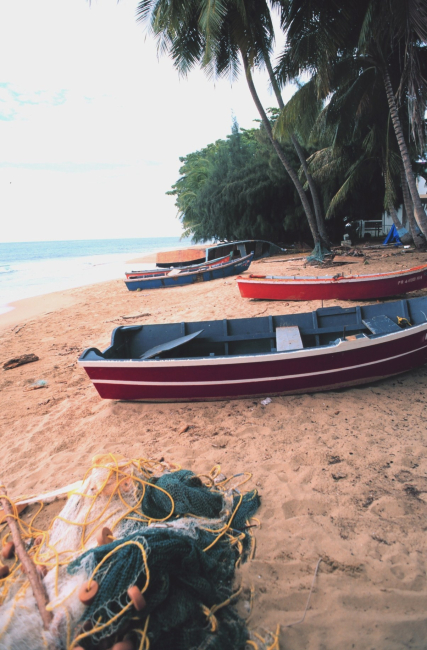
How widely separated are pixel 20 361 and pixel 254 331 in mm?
4871

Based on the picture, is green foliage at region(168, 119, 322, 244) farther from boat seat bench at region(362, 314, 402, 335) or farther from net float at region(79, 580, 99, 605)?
net float at region(79, 580, 99, 605)

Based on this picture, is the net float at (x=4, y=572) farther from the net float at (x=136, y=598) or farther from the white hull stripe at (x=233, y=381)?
the white hull stripe at (x=233, y=381)

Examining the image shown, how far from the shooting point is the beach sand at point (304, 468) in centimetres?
216

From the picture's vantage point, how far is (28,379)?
6461mm

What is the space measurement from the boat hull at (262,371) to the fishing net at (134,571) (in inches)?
77.4

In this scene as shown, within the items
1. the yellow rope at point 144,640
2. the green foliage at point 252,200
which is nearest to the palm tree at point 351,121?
the green foliage at point 252,200

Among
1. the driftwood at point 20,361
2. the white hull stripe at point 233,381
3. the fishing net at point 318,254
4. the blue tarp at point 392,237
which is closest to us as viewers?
the white hull stripe at point 233,381

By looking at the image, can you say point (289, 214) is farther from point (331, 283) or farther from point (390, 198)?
point (331, 283)

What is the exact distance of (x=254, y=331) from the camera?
5.81 metres

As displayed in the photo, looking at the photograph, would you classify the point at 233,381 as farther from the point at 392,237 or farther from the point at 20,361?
the point at 392,237

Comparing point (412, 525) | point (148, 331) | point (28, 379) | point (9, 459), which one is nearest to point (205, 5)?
point (148, 331)

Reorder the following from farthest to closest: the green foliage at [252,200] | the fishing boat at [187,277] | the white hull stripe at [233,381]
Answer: the green foliage at [252,200], the fishing boat at [187,277], the white hull stripe at [233,381]

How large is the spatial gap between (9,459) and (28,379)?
265 cm

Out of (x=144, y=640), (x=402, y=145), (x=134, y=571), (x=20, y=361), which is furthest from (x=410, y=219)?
(x=144, y=640)
